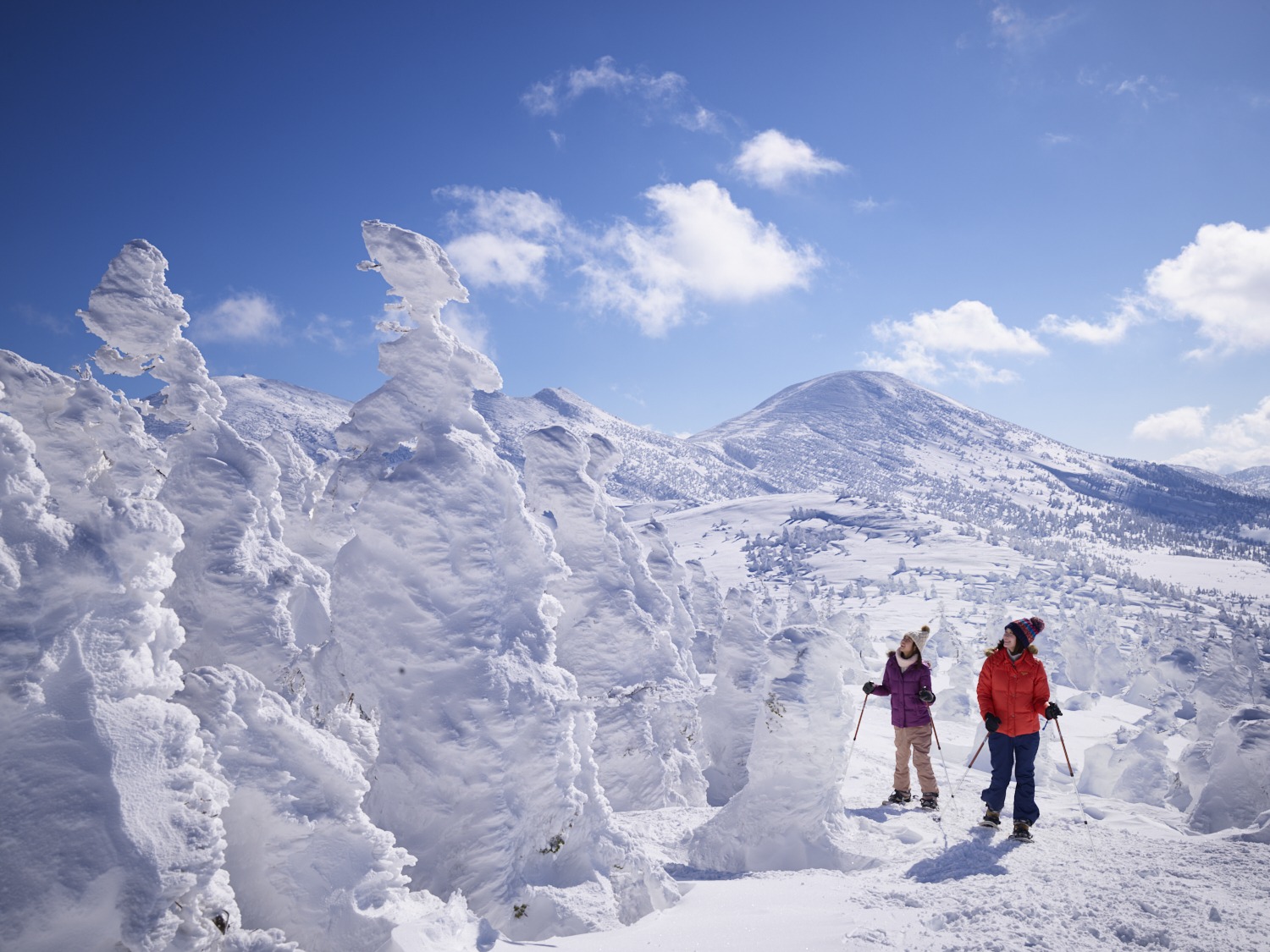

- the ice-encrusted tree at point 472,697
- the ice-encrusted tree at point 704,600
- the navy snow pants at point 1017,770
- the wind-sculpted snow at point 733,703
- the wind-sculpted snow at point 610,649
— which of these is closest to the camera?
the ice-encrusted tree at point 472,697

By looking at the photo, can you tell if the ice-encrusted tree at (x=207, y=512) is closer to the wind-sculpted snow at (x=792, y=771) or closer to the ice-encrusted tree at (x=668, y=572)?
the wind-sculpted snow at (x=792, y=771)

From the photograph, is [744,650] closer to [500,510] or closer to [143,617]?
[500,510]

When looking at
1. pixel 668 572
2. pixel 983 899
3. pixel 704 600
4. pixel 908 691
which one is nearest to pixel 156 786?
pixel 983 899

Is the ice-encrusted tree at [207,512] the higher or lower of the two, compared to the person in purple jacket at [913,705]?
higher

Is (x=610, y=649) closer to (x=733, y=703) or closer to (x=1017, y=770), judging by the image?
(x=733, y=703)

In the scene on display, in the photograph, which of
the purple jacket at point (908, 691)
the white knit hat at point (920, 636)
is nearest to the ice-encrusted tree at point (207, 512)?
the purple jacket at point (908, 691)

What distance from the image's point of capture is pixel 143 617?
12.8ft

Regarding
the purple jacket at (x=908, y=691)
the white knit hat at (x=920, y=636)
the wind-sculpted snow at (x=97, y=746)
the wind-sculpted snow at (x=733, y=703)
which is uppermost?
the wind-sculpted snow at (x=97, y=746)

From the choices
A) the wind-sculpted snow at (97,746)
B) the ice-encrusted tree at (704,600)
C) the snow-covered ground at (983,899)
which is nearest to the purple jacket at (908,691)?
the snow-covered ground at (983,899)

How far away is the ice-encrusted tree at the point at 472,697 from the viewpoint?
6094mm

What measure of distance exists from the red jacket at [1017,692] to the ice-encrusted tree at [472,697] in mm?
3732

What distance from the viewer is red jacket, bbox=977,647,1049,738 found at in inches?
265

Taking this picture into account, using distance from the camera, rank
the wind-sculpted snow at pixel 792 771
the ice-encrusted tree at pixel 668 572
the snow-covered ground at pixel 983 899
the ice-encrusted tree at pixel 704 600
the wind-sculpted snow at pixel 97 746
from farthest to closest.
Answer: the ice-encrusted tree at pixel 704 600 → the ice-encrusted tree at pixel 668 572 → the wind-sculpted snow at pixel 792 771 → the snow-covered ground at pixel 983 899 → the wind-sculpted snow at pixel 97 746

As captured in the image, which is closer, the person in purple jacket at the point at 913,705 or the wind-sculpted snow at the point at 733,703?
the person in purple jacket at the point at 913,705
